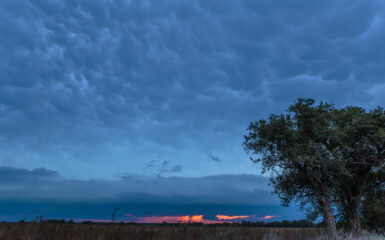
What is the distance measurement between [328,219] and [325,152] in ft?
21.0

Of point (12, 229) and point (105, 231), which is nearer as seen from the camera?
point (12, 229)

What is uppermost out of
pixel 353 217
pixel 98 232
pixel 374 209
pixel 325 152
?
pixel 325 152

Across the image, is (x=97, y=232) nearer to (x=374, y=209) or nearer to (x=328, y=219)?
(x=328, y=219)

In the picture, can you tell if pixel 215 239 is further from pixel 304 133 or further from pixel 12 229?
pixel 304 133

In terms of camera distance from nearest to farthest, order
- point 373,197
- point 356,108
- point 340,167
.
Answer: point 340,167, point 356,108, point 373,197

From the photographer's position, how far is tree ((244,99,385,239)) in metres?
22.7

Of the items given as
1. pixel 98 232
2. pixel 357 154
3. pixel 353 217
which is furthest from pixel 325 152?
pixel 98 232

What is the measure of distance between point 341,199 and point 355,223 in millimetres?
2735

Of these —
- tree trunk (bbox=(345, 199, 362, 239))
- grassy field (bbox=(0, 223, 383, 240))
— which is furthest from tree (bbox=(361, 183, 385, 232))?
grassy field (bbox=(0, 223, 383, 240))

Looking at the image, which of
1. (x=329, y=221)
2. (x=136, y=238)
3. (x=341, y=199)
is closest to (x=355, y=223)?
(x=341, y=199)

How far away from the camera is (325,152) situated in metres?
22.8

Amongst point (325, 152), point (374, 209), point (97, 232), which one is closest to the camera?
point (97, 232)

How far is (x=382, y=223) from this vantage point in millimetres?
41969

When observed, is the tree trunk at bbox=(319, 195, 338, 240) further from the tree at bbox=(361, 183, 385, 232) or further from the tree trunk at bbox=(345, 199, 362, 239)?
the tree at bbox=(361, 183, 385, 232)
